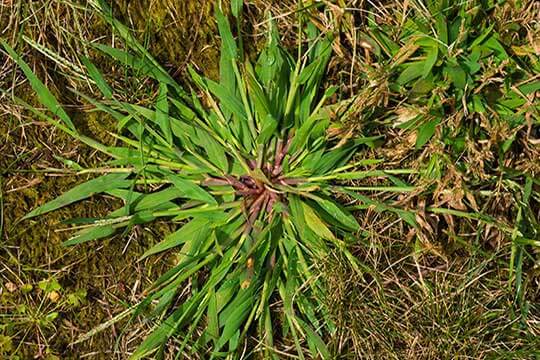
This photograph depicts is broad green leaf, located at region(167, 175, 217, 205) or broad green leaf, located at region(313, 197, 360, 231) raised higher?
broad green leaf, located at region(167, 175, 217, 205)

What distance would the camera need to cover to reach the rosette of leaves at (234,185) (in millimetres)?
2092

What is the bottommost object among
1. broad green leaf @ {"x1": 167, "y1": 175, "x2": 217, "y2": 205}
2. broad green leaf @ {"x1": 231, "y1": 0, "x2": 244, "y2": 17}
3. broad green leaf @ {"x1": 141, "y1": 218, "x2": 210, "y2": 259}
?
broad green leaf @ {"x1": 141, "y1": 218, "x2": 210, "y2": 259}

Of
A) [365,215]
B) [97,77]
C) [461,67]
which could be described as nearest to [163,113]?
[97,77]

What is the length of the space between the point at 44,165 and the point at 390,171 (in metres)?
1.04

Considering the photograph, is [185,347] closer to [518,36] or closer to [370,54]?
[370,54]

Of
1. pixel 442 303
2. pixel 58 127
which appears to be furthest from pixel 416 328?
pixel 58 127

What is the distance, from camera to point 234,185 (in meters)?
2.13

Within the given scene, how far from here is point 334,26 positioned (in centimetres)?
211

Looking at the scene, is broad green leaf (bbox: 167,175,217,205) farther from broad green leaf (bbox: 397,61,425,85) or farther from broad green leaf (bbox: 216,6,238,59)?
broad green leaf (bbox: 397,61,425,85)

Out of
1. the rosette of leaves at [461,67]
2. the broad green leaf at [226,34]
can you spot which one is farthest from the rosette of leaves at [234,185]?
the rosette of leaves at [461,67]

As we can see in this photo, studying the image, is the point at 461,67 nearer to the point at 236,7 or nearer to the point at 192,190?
the point at 236,7

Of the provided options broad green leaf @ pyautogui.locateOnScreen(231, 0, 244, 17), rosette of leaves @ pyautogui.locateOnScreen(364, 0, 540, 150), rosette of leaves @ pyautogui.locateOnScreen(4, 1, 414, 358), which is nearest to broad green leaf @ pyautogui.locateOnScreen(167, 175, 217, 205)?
rosette of leaves @ pyautogui.locateOnScreen(4, 1, 414, 358)

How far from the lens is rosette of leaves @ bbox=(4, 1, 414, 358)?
2092mm

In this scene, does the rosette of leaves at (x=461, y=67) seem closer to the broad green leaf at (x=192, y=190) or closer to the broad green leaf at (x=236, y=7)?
the broad green leaf at (x=236, y=7)
